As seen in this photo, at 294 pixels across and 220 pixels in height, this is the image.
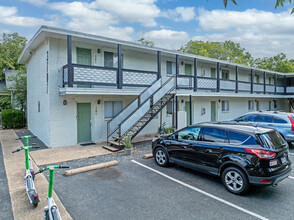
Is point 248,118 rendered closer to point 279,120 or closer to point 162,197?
point 279,120

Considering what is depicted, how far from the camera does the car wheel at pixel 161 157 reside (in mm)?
6645

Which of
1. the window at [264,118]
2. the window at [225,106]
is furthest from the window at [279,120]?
the window at [225,106]

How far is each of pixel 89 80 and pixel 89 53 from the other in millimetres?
2266

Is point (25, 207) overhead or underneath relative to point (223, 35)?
underneath

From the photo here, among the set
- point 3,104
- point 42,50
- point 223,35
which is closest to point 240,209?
point 42,50

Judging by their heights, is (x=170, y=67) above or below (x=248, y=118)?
above

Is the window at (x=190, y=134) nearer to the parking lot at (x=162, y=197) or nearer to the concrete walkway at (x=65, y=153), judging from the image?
the parking lot at (x=162, y=197)

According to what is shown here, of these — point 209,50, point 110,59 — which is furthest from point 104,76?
point 209,50

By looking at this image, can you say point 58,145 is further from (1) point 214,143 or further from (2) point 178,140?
(1) point 214,143

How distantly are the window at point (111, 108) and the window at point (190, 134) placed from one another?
18.0 feet

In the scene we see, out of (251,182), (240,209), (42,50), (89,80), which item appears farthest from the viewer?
(42,50)

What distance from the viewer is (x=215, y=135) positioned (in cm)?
542

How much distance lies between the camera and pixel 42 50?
1023 cm

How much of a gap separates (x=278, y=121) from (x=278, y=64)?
102ft
